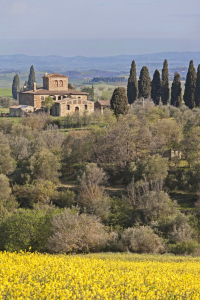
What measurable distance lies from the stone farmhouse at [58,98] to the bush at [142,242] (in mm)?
41167

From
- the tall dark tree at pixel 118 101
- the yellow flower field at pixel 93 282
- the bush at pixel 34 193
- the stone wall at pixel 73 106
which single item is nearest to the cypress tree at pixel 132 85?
the stone wall at pixel 73 106

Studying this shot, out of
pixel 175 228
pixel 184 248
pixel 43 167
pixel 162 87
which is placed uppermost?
pixel 162 87

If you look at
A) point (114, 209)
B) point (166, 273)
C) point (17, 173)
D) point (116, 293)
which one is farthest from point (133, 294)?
point (17, 173)

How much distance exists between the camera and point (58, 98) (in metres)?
67.1

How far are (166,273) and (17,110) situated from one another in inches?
2186

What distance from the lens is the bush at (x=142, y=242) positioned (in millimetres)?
18156

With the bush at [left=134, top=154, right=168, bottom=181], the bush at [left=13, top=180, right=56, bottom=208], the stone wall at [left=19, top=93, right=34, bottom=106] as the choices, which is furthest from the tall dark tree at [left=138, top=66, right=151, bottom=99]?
the bush at [left=13, top=180, right=56, bottom=208]

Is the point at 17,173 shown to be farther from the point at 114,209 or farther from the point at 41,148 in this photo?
the point at 114,209

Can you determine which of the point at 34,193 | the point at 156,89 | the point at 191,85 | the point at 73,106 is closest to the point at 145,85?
the point at 156,89

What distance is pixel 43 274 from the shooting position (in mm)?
9969

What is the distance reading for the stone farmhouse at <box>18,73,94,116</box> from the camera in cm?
6122

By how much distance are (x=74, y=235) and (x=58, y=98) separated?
51967 millimetres

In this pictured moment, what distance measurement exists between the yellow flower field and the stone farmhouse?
48.0 meters

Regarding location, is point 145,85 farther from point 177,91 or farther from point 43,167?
point 43,167
